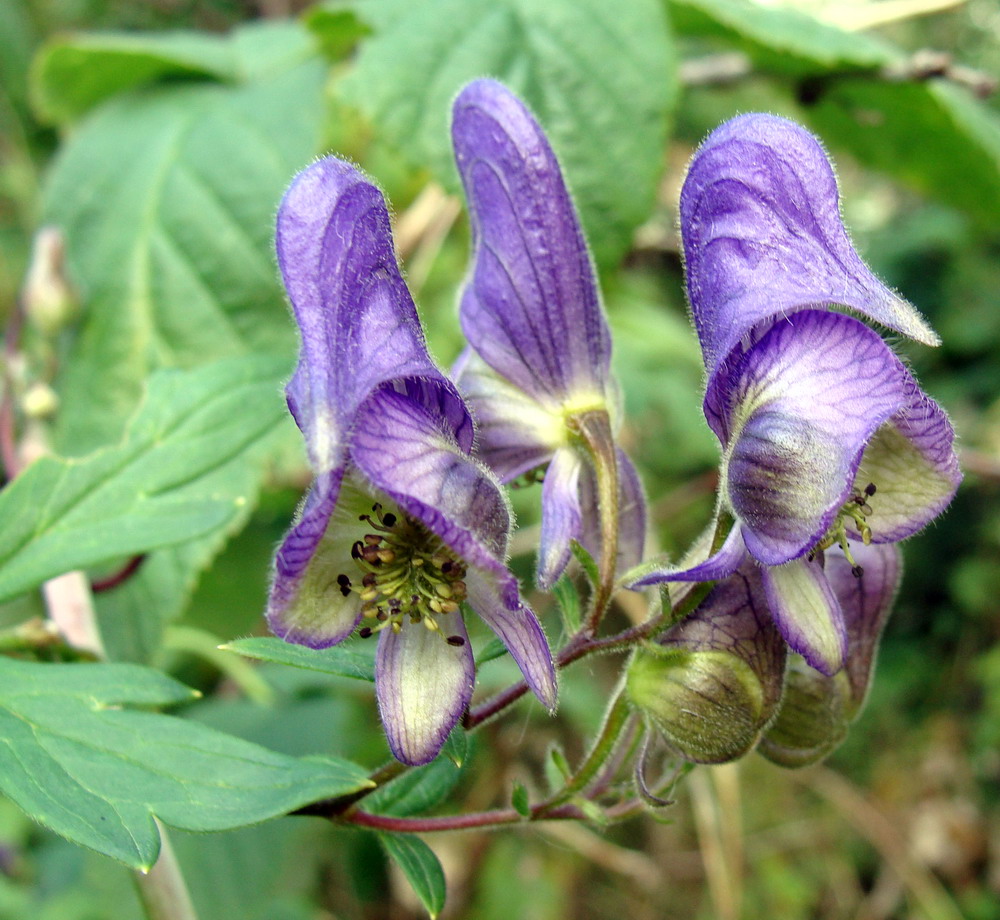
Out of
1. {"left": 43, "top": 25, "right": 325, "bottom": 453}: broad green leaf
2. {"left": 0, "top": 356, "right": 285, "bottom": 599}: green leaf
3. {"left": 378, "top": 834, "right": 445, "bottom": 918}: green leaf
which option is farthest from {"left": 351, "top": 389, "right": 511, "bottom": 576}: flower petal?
{"left": 43, "top": 25, "right": 325, "bottom": 453}: broad green leaf

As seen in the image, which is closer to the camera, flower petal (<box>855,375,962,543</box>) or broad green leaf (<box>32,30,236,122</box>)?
flower petal (<box>855,375,962,543</box>)

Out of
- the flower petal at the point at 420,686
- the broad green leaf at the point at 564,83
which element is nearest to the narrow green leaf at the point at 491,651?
the flower petal at the point at 420,686

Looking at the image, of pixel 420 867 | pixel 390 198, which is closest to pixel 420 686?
pixel 420 867

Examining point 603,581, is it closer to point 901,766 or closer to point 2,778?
point 2,778

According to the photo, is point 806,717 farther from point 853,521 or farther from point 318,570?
point 318,570

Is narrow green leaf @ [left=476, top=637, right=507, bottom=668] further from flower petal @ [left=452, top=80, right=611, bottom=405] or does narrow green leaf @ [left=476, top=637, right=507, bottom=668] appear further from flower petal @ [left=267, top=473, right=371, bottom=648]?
flower petal @ [left=452, top=80, right=611, bottom=405]

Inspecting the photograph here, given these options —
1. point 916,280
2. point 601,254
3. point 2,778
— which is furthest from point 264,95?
point 916,280
